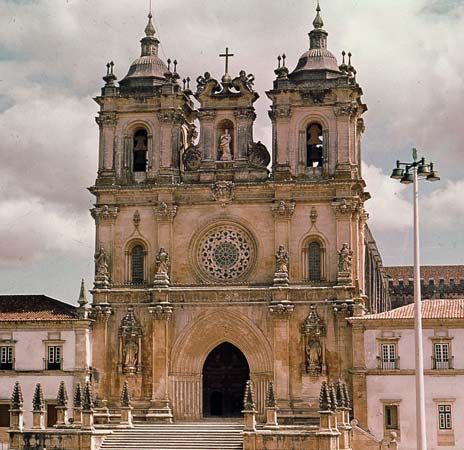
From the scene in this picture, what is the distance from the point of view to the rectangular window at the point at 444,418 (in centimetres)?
5444

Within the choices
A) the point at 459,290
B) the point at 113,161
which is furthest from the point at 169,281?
the point at 459,290

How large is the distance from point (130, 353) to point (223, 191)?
30.3 ft

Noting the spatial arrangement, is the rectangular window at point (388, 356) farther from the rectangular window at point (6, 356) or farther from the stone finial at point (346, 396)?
the rectangular window at point (6, 356)

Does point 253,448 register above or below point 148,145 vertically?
below

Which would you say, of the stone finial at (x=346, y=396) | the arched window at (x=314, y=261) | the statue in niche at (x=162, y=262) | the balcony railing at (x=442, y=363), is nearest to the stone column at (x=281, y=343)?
the arched window at (x=314, y=261)

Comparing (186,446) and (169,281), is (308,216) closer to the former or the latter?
(169,281)

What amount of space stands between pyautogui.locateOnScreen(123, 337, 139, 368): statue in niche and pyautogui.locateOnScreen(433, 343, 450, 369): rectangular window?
14.6 meters

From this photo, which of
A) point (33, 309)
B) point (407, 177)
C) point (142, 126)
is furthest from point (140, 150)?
point (407, 177)

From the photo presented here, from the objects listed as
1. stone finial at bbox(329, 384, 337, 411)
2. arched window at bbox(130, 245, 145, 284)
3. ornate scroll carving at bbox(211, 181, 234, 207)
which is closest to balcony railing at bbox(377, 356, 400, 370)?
stone finial at bbox(329, 384, 337, 411)

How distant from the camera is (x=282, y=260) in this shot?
58.0 meters

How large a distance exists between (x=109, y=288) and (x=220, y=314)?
5.80 meters

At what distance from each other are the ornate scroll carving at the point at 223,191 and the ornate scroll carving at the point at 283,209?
2.37m

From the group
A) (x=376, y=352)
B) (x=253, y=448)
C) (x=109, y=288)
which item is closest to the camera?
(x=253, y=448)

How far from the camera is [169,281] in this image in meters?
59.2
